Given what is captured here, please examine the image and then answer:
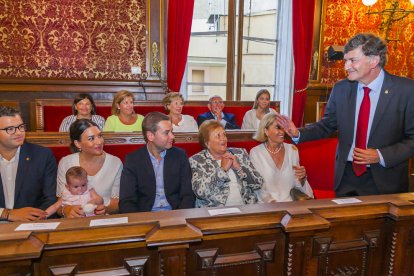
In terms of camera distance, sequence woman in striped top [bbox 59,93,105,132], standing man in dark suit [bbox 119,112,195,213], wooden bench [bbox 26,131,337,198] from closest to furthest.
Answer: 1. standing man in dark suit [bbox 119,112,195,213]
2. wooden bench [bbox 26,131,337,198]
3. woman in striped top [bbox 59,93,105,132]

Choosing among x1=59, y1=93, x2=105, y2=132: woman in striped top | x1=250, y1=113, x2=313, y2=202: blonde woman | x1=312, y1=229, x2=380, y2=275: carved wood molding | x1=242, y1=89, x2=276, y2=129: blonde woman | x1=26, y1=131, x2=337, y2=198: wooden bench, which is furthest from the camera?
x1=242, y1=89, x2=276, y2=129: blonde woman

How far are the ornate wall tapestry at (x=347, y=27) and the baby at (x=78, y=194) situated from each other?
5.19 meters

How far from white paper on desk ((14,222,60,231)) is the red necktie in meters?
1.46

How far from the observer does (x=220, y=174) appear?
2139mm

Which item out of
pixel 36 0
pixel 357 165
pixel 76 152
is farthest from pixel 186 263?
pixel 36 0

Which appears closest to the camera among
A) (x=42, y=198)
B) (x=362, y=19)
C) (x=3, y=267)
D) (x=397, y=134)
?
(x=3, y=267)

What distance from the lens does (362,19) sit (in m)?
6.25

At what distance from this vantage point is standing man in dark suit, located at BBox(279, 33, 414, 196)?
169 cm

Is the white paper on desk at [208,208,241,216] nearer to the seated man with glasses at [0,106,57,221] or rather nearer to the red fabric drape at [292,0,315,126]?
the seated man with glasses at [0,106,57,221]

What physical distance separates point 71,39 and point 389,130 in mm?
4168

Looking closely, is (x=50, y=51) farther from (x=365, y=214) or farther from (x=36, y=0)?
(x=365, y=214)

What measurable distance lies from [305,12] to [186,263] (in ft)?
18.3

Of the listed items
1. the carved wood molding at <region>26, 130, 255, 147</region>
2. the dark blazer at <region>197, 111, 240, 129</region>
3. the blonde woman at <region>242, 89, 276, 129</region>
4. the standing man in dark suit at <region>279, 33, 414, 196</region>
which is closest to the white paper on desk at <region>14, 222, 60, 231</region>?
the carved wood molding at <region>26, 130, 255, 147</region>

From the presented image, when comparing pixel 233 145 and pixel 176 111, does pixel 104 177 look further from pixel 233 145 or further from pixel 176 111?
pixel 176 111
